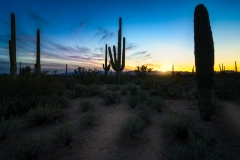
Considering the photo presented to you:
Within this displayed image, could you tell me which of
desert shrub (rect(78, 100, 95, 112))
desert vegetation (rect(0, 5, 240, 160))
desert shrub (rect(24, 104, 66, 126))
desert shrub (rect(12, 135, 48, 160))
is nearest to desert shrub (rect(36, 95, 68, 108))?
desert vegetation (rect(0, 5, 240, 160))

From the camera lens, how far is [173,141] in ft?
12.2

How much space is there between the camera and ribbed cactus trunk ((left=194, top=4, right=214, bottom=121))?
5078mm

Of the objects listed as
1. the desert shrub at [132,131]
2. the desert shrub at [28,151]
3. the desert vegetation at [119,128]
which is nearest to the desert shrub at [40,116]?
the desert vegetation at [119,128]

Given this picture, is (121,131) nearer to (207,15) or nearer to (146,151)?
(146,151)

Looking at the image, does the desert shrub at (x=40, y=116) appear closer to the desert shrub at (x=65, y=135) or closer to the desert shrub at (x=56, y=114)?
the desert shrub at (x=56, y=114)

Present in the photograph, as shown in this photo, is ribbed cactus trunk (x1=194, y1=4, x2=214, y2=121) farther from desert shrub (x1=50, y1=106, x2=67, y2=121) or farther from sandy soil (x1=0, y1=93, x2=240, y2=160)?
desert shrub (x1=50, y1=106, x2=67, y2=121)

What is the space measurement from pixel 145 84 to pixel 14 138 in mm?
8805

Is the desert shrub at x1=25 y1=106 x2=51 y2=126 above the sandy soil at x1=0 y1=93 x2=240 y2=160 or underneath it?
above

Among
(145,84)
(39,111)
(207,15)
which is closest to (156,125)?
(39,111)

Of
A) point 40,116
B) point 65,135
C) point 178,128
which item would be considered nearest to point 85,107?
point 40,116

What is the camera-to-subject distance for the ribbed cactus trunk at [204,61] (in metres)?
5.08

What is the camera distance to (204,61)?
201 inches

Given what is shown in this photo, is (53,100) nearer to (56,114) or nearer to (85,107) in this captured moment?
(85,107)

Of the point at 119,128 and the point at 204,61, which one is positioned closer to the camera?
the point at 119,128
